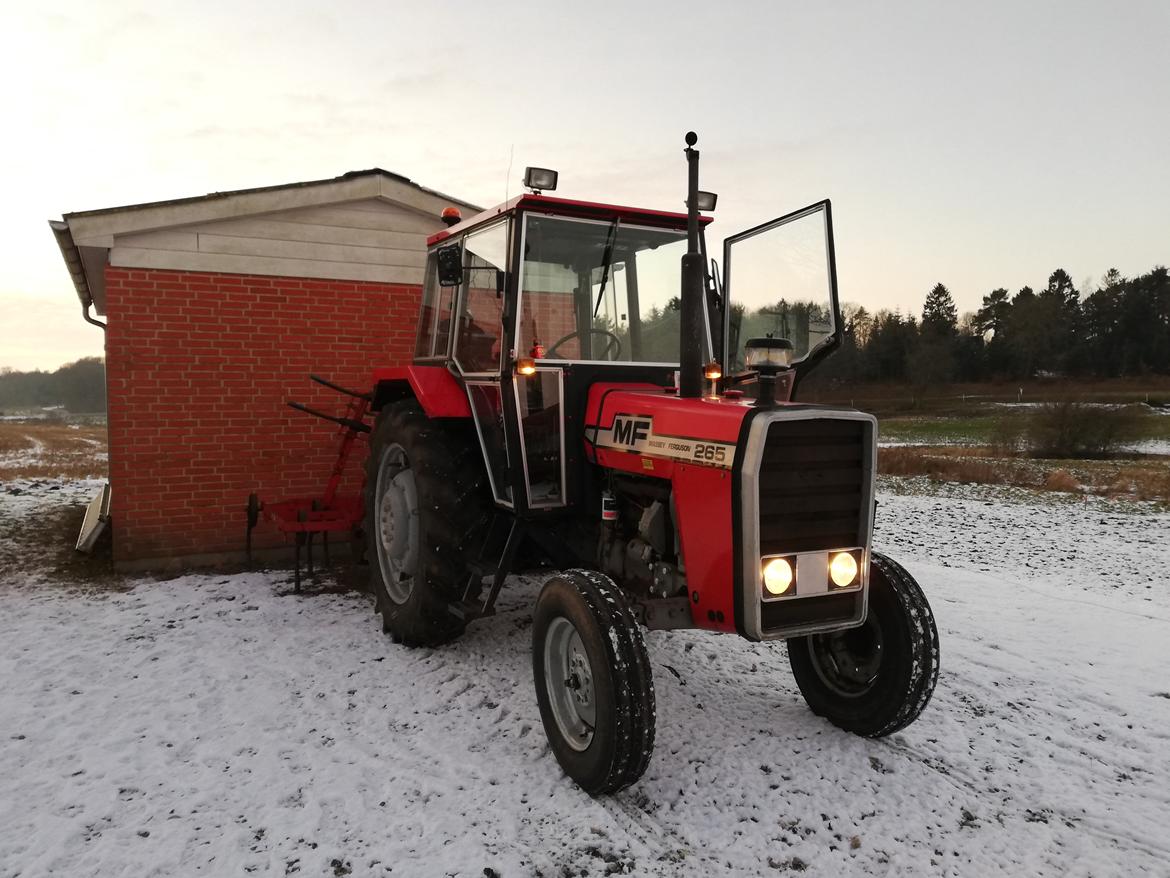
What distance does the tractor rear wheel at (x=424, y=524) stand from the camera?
4.24 meters

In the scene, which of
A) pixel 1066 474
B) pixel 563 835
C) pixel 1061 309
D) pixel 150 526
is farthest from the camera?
pixel 1061 309

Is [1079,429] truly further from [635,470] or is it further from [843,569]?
[635,470]

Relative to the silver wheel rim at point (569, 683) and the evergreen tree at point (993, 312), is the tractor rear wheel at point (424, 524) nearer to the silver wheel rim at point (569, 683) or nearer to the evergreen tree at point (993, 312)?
the silver wheel rim at point (569, 683)

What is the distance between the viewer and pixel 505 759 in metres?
3.26

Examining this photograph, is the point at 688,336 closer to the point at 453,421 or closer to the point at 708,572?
the point at 708,572

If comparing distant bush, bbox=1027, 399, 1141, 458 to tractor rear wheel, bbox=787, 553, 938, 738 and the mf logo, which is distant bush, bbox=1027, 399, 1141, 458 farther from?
the mf logo

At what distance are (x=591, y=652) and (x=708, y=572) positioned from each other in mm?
562

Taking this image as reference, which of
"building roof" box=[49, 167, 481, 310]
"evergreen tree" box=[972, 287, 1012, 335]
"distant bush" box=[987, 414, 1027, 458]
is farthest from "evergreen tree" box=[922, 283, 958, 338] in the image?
"building roof" box=[49, 167, 481, 310]

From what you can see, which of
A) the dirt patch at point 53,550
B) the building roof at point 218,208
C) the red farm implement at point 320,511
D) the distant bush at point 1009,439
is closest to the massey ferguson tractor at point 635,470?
the red farm implement at point 320,511

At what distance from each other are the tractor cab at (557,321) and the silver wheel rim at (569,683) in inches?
29.9

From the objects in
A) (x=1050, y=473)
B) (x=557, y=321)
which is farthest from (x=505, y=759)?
(x=1050, y=473)

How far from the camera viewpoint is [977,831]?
2797 millimetres

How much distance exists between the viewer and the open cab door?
3.32 metres

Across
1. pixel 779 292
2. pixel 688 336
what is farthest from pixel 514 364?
pixel 779 292
